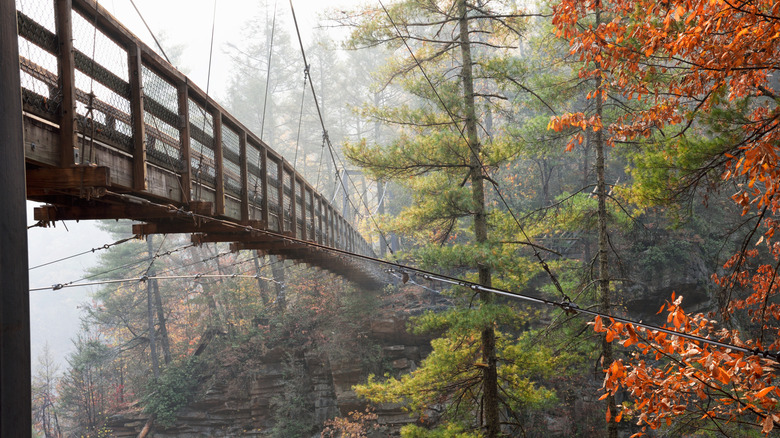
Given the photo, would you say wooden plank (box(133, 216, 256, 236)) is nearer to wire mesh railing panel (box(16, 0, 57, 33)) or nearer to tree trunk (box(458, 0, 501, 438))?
wire mesh railing panel (box(16, 0, 57, 33))

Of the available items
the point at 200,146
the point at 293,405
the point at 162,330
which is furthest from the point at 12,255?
the point at 162,330

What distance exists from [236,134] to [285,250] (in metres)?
3.32

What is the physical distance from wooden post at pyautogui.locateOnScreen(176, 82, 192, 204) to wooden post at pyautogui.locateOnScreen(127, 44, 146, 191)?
23.8 inches

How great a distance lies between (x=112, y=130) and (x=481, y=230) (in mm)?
5468

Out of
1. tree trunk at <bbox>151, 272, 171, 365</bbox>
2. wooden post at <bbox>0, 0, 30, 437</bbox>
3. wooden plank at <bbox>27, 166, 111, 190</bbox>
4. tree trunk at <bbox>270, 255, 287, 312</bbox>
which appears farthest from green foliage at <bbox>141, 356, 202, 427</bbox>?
wooden post at <bbox>0, 0, 30, 437</bbox>

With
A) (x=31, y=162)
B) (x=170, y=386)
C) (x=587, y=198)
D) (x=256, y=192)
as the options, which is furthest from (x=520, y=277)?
(x=170, y=386)

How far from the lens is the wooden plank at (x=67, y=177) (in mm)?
2654

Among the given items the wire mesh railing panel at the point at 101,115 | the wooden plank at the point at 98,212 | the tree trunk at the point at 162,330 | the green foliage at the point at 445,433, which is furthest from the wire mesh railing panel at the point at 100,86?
the tree trunk at the point at 162,330

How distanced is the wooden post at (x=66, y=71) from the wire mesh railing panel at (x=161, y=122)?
0.73m

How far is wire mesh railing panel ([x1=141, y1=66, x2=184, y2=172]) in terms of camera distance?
11.6ft

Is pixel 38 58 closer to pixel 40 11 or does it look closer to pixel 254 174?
pixel 40 11

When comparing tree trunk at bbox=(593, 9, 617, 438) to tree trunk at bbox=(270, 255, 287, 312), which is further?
tree trunk at bbox=(270, 255, 287, 312)

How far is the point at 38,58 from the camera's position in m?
2.48

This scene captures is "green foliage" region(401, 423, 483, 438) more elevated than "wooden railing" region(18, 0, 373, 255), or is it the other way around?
"wooden railing" region(18, 0, 373, 255)
